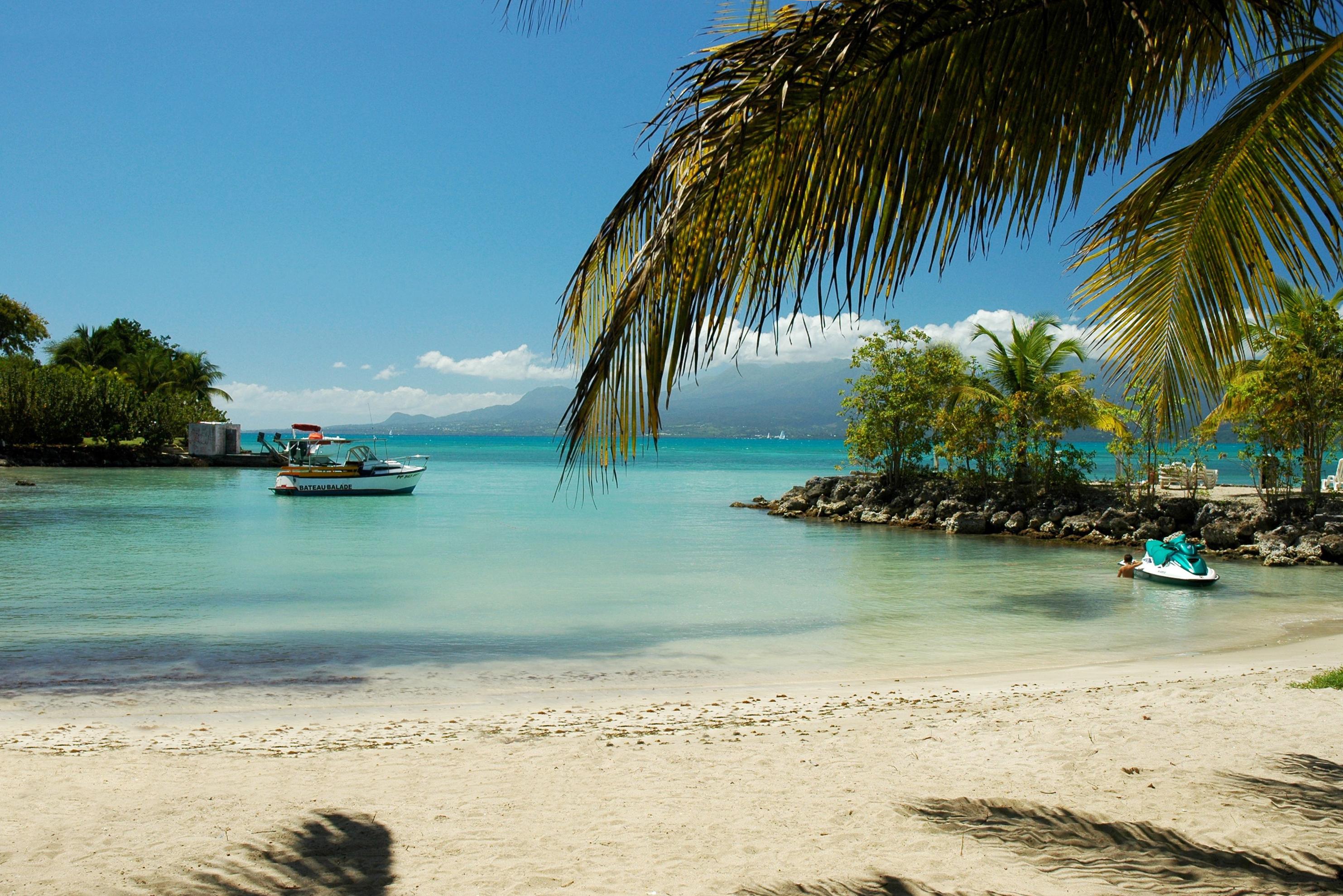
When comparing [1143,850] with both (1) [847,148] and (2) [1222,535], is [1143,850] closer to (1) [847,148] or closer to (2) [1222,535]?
(1) [847,148]

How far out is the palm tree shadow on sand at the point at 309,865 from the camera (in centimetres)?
371

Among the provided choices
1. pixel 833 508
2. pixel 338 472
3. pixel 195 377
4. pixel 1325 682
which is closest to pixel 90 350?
pixel 195 377

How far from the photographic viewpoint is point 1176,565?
1498 cm

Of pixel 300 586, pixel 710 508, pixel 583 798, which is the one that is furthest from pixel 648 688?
pixel 710 508

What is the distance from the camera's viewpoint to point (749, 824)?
457cm

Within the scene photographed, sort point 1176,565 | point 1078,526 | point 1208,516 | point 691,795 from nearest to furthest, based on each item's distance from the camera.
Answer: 1. point 691,795
2. point 1176,565
3. point 1208,516
4. point 1078,526

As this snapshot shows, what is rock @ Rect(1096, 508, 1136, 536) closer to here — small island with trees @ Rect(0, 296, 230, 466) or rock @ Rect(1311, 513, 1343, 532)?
rock @ Rect(1311, 513, 1343, 532)

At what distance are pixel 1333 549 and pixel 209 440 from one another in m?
56.6

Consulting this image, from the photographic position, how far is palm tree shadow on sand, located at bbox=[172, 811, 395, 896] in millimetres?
3715

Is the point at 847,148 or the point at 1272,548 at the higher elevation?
the point at 847,148

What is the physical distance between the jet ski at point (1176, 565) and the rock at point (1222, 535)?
3.43 meters

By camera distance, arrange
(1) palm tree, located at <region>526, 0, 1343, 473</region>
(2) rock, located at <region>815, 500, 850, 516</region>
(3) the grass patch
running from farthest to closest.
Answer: (2) rock, located at <region>815, 500, 850, 516</region>
(3) the grass patch
(1) palm tree, located at <region>526, 0, 1343, 473</region>

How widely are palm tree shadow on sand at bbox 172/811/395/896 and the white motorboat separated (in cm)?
3083

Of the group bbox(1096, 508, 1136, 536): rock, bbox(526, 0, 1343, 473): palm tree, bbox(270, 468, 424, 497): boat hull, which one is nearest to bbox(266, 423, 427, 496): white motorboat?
bbox(270, 468, 424, 497): boat hull
